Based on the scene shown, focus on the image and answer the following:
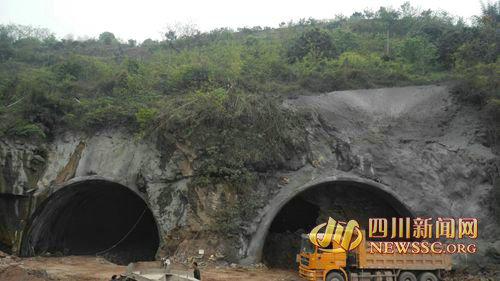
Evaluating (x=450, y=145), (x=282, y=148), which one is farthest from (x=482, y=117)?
(x=282, y=148)

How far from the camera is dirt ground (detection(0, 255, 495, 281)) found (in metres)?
14.5

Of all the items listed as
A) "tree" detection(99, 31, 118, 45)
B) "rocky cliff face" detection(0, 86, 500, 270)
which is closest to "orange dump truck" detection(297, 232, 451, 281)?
"rocky cliff face" detection(0, 86, 500, 270)

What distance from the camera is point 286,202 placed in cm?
1834

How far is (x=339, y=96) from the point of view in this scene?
74.5ft

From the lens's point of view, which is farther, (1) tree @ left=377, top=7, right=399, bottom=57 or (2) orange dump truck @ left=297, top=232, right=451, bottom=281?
(1) tree @ left=377, top=7, right=399, bottom=57

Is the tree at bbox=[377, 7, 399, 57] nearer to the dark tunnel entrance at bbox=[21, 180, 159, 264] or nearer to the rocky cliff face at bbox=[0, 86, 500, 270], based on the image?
the rocky cliff face at bbox=[0, 86, 500, 270]

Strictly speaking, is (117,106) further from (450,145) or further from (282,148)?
(450,145)

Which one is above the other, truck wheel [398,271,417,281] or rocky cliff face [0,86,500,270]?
rocky cliff face [0,86,500,270]

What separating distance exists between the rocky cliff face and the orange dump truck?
10.5 feet

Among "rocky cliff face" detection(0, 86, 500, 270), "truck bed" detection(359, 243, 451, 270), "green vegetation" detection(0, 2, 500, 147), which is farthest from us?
"green vegetation" detection(0, 2, 500, 147)

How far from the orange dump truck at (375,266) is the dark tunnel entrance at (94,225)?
9.72 metres

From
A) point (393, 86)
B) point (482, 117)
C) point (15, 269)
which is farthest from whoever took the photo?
point (393, 86)

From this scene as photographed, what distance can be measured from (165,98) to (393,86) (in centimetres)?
1124

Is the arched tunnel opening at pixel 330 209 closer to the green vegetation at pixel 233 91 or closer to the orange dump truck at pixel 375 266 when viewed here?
the green vegetation at pixel 233 91
